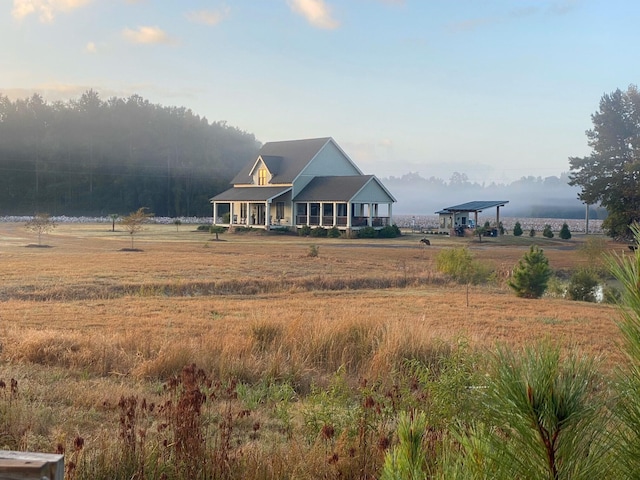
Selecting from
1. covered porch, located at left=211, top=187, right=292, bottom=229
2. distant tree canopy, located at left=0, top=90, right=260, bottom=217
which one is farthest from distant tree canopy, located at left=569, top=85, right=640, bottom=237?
distant tree canopy, located at left=0, top=90, right=260, bottom=217

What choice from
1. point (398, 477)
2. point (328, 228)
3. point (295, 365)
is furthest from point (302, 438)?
point (328, 228)

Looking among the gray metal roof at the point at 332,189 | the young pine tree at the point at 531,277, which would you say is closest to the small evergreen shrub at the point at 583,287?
the young pine tree at the point at 531,277

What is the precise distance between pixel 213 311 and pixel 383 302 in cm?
448

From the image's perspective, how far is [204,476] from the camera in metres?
4.18

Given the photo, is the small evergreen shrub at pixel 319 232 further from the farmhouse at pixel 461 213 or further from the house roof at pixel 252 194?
the farmhouse at pixel 461 213

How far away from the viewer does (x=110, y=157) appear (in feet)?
302

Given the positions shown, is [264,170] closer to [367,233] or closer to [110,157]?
[367,233]

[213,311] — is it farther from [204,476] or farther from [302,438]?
[204,476]

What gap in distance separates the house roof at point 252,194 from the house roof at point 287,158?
36.6 inches

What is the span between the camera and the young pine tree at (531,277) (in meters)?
19.3

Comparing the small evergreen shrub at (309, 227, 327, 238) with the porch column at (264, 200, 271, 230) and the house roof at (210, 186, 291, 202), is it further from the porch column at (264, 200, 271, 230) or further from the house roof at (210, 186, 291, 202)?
the house roof at (210, 186, 291, 202)

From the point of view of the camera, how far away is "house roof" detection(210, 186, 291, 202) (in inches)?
1927

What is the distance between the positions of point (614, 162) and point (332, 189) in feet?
72.2

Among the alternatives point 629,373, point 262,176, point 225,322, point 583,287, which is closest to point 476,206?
point 262,176
